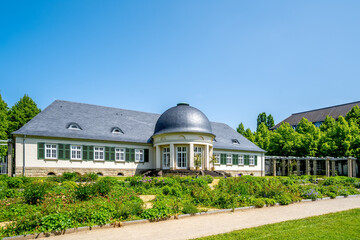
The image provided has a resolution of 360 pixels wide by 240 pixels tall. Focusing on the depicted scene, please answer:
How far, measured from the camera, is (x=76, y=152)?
2836 cm

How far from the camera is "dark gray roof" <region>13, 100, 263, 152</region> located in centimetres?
2762

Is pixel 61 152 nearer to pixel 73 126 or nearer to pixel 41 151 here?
pixel 41 151

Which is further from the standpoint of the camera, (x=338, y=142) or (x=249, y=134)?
(x=249, y=134)

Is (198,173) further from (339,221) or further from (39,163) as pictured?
(339,221)

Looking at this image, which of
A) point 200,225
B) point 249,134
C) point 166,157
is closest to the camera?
point 200,225

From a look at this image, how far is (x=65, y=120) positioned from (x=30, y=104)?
60.8ft

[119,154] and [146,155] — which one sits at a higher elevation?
[119,154]

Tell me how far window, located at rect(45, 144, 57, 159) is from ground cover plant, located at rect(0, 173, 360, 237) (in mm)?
8618

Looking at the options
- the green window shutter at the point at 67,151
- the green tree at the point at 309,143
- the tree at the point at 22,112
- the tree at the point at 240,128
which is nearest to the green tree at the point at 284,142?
the green tree at the point at 309,143

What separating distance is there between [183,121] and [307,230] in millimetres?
22374

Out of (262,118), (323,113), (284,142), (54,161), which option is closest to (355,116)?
(284,142)

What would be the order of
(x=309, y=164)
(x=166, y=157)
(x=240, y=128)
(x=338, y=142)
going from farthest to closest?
(x=240, y=128), (x=309, y=164), (x=338, y=142), (x=166, y=157)

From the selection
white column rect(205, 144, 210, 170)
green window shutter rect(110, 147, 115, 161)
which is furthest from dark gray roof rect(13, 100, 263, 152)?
white column rect(205, 144, 210, 170)

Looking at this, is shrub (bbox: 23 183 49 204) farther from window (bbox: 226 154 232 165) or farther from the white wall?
window (bbox: 226 154 232 165)
